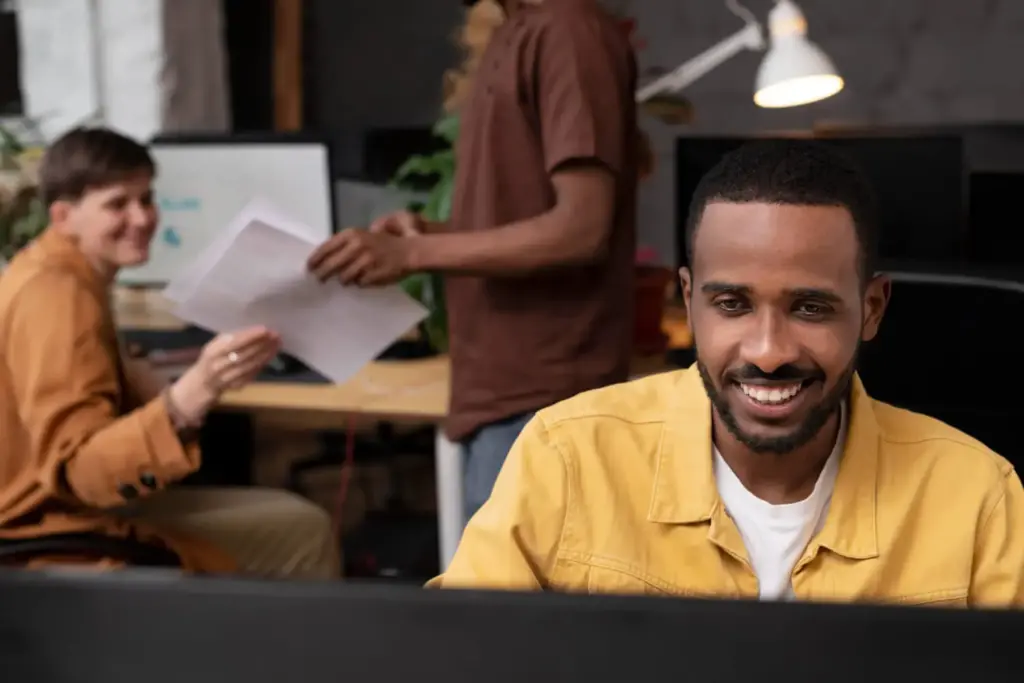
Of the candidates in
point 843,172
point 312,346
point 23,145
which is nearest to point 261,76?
point 23,145

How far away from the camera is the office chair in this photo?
126cm

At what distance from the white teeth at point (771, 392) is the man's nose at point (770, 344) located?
2 centimetres

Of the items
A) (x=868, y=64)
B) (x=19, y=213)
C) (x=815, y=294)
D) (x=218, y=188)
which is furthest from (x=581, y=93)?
(x=868, y=64)

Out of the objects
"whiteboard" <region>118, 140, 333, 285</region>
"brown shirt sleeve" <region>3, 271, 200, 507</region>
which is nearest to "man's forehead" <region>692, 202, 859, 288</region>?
"brown shirt sleeve" <region>3, 271, 200, 507</region>

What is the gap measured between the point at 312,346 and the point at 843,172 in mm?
834

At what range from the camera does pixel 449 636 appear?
1.11 ft

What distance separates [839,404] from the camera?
0.76 m

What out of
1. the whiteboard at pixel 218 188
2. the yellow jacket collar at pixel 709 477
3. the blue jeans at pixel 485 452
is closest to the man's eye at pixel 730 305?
the yellow jacket collar at pixel 709 477

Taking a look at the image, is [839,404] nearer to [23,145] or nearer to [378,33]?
[23,145]

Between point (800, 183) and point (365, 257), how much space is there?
2.14ft

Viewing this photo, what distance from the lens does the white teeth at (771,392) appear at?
2.27 feet

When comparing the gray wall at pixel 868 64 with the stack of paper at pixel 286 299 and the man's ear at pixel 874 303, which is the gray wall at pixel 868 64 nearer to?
the stack of paper at pixel 286 299

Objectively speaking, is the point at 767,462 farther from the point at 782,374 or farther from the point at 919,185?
the point at 919,185

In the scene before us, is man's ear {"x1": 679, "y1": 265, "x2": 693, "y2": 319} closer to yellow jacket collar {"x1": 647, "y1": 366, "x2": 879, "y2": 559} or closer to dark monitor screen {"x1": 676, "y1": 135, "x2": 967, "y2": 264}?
yellow jacket collar {"x1": 647, "y1": 366, "x2": 879, "y2": 559}
